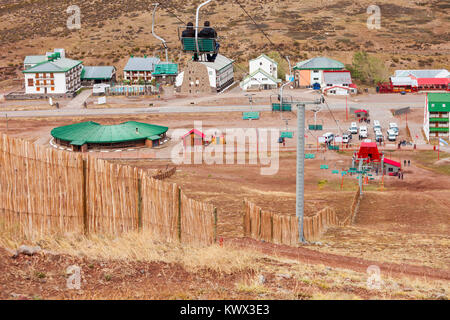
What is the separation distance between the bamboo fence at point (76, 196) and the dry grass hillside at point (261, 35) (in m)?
129

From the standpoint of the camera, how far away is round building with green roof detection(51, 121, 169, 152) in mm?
82500

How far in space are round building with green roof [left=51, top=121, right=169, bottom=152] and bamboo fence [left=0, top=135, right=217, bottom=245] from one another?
61.0 metres

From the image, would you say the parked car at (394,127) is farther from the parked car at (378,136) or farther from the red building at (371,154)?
the red building at (371,154)

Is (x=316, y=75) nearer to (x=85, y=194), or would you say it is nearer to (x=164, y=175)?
(x=164, y=175)

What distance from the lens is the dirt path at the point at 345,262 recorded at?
2455 centimetres

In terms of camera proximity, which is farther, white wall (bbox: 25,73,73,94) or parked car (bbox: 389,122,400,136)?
white wall (bbox: 25,73,73,94)

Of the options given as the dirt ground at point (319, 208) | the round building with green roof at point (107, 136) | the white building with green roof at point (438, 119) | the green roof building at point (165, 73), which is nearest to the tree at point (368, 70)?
Result: the dirt ground at point (319, 208)

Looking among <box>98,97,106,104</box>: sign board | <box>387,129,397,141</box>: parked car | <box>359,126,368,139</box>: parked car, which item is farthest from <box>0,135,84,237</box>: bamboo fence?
<box>98,97,106,104</box>: sign board

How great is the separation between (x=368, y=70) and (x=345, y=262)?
11497 cm

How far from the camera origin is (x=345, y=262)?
2600 cm

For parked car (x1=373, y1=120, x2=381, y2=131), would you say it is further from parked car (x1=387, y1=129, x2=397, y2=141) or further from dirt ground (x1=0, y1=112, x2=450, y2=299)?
dirt ground (x1=0, y1=112, x2=450, y2=299)

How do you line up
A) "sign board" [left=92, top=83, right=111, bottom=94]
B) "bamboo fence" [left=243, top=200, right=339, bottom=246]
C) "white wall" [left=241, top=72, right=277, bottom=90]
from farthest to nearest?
"white wall" [left=241, top=72, right=277, bottom=90], "sign board" [left=92, top=83, right=111, bottom=94], "bamboo fence" [left=243, top=200, right=339, bottom=246]

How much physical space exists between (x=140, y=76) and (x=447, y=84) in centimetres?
6343

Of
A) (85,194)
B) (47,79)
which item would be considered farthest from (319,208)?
(47,79)
